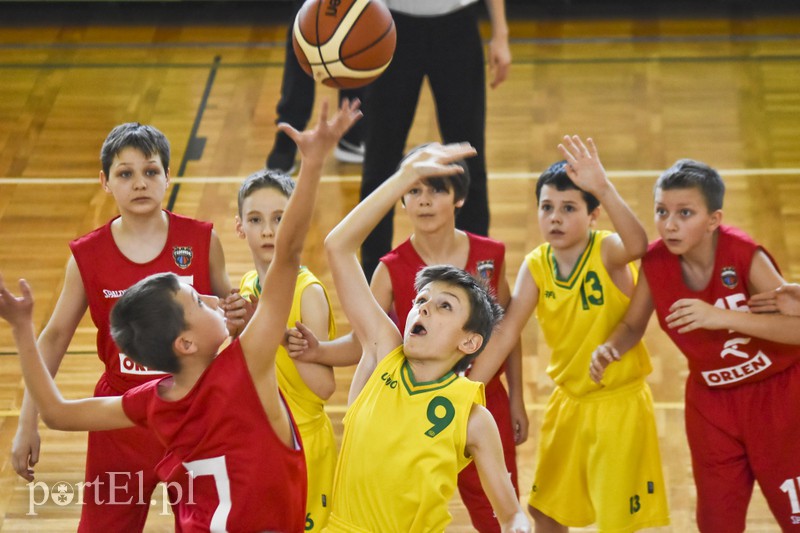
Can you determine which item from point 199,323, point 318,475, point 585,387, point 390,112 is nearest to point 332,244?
point 199,323

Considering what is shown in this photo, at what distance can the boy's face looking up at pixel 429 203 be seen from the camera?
4043mm

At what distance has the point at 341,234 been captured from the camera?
11.0 ft

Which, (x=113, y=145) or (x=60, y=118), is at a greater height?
(x=60, y=118)

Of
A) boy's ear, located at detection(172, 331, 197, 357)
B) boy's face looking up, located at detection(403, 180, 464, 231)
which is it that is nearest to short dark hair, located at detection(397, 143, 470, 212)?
boy's face looking up, located at detection(403, 180, 464, 231)

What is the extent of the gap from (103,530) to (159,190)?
1.10 m

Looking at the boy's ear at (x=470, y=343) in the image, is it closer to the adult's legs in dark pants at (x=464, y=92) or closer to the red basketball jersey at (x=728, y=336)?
the red basketball jersey at (x=728, y=336)

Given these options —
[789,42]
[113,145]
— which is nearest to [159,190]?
[113,145]

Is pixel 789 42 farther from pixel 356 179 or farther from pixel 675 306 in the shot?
pixel 675 306

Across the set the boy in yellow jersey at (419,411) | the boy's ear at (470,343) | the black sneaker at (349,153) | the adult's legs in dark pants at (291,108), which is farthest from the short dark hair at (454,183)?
the black sneaker at (349,153)

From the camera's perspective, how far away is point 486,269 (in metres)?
4.09

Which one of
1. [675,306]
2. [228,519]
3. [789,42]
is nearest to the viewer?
[228,519]

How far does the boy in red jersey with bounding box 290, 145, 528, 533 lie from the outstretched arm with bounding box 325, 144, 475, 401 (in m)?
0.58

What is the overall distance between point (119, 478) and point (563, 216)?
66.9 inches

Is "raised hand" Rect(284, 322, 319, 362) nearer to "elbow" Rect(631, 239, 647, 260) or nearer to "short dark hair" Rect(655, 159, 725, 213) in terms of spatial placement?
"elbow" Rect(631, 239, 647, 260)
